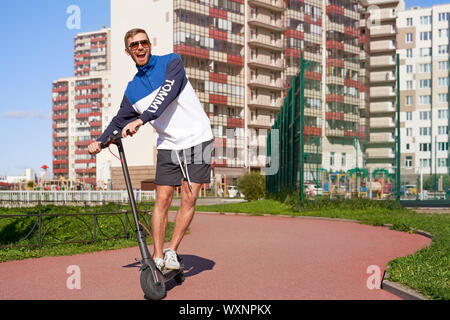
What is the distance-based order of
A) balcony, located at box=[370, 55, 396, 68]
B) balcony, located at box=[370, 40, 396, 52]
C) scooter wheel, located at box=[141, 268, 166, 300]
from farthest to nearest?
balcony, located at box=[370, 40, 396, 52] < balcony, located at box=[370, 55, 396, 68] < scooter wheel, located at box=[141, 268, 166, 300]

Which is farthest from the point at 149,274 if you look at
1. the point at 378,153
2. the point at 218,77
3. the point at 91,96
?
the point at 91,96

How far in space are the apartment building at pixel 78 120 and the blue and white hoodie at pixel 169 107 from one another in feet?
365

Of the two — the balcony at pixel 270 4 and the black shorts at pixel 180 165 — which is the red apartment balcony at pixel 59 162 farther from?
the black shorts at pixel 180 165

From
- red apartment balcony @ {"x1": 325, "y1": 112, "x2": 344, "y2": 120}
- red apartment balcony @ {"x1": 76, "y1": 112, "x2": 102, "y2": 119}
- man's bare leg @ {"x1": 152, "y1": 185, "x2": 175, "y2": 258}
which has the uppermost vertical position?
red apartment balcony @ {"x1": 76, "y1": 112, "x2": 102, "y2": 119}

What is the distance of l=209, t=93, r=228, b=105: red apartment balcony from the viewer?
5678cm

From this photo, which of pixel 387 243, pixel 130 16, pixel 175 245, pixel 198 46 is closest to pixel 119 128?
pixel 175 245

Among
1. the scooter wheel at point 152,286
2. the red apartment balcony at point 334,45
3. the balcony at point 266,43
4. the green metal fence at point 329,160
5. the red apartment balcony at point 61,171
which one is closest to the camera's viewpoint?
the scooter wheel at point 152,286

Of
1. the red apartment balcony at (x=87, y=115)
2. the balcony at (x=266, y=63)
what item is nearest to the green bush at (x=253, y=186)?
the balcony at (x=266, y=63)

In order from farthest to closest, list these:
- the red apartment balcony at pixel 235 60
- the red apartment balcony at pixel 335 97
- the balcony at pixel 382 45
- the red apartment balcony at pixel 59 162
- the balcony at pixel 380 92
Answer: the red apartment balcony at pixel 59 162, the balcony at pixel 382 45, the balcony at pixel 380 92, the red apartment balcony at pixel 235 60, the red apartment balcony at pixel 335 97

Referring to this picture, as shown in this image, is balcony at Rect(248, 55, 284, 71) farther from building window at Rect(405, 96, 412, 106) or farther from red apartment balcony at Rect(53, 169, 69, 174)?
red apartment balcony at Rect(53, 169, 69, 174)

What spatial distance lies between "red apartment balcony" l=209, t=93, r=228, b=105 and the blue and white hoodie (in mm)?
52259

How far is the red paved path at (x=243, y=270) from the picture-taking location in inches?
171

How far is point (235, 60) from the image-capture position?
59688mm

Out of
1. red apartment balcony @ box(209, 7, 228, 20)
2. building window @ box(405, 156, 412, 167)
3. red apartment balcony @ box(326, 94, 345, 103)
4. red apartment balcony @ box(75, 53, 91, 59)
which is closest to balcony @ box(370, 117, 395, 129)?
building window @ box(405, 156, 412, 167)
